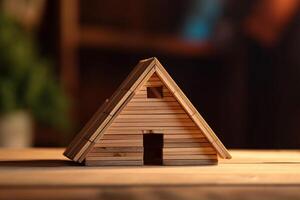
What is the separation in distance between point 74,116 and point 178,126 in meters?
1.61

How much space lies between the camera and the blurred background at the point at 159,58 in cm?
213

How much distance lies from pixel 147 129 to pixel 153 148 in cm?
7

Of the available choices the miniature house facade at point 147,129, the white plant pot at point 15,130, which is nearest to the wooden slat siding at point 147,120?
the miniature house facade at point 147,129

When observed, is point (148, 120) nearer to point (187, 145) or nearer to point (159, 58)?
point (187, 145)

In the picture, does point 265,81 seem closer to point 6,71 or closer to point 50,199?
point 6,71

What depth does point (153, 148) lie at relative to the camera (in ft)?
3.01

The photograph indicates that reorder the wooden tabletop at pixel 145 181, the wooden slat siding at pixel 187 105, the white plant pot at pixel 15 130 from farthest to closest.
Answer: the white plant pot at pixel 15 130
the wooden slat siding at pixel 187 105
the wooden tabletop at pixel 145 181

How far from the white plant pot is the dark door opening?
114 centimetres

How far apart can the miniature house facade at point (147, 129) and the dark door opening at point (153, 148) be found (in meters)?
0.02

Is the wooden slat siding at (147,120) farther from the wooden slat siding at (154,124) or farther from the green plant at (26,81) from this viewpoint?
the green plant at (26,81)

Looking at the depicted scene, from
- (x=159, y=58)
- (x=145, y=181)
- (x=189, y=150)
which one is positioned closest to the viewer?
(x=145, y=181)

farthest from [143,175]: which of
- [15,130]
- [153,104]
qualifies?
[15,130]

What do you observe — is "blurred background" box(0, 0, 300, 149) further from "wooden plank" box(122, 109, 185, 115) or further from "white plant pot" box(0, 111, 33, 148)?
"wooden plank" box(122, 109, 185, 115)

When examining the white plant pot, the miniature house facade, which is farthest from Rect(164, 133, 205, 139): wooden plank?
the white plant pot
